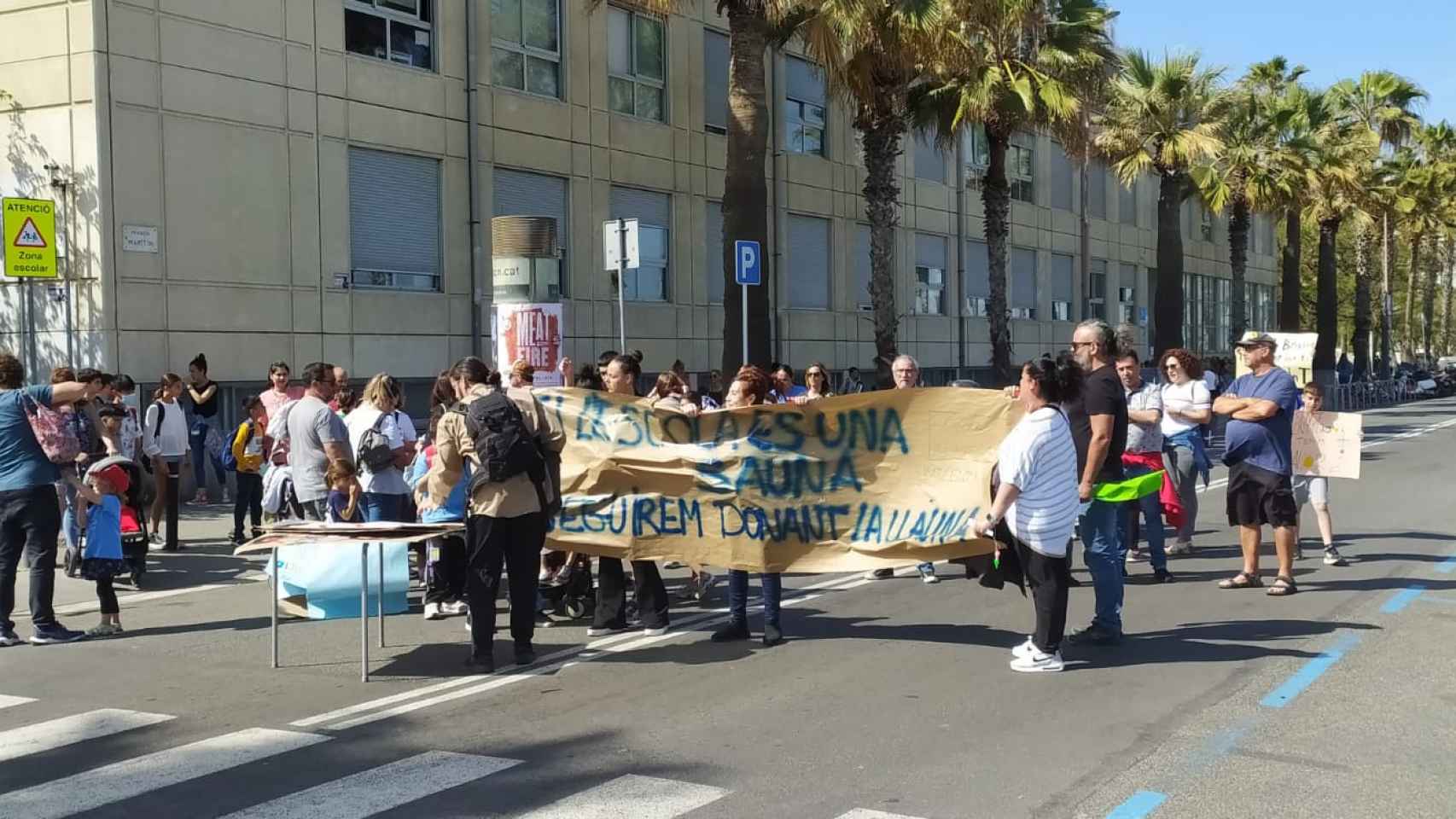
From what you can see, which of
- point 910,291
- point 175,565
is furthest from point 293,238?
point 910,291

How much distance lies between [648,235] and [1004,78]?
23.2 feet

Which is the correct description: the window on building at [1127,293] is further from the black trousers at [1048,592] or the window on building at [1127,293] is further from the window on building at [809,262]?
A: the black trousers at [1048,592]

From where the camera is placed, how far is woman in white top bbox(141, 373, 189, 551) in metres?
14.2

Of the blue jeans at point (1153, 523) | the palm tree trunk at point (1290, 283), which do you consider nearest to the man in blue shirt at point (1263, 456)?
the blue jeans at point (1153, 523)

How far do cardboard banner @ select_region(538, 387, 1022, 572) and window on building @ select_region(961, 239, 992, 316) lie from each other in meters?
27.8

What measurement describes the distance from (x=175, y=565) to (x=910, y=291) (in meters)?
23.2

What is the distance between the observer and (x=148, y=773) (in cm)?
623

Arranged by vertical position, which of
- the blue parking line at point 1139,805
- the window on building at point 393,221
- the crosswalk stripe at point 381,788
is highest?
the window on building at point 393,221

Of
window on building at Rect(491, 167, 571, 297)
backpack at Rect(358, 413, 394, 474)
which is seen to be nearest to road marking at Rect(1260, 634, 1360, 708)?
backpack at Rect(358, 413, 394, 474)

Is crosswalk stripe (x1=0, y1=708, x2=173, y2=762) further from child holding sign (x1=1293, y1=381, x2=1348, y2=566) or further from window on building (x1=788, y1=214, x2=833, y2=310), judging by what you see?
window on building (x1=788, y1=214, x2=833, y2=310)

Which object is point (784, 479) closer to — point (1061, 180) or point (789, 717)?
point (789, 717)

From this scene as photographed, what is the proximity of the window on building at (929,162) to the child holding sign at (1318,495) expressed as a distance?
864 inches

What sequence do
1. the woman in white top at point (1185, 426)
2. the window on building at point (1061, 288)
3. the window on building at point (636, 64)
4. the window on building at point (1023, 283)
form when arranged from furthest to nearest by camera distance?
the window on building at point (1061, 288) < the window on building at point (1023, 283) < the window on building at point (636, 64) < the woman in white top at point (1185, 426)

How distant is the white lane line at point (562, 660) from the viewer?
727 centimetres
